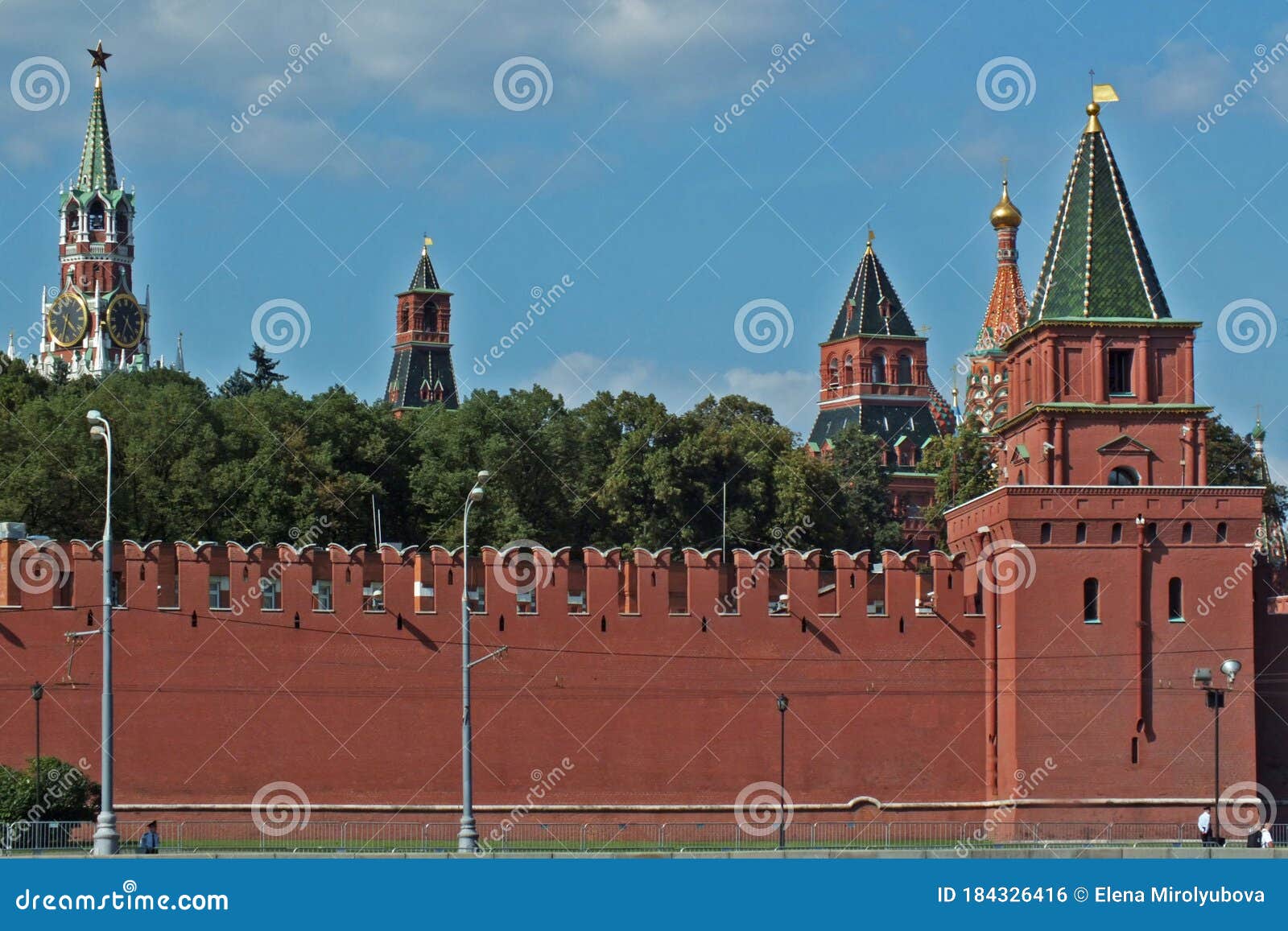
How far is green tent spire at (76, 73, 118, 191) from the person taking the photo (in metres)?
155

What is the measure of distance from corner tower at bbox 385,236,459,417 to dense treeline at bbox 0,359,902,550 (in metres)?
47.8

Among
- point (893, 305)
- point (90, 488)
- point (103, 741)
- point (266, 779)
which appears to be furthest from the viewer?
point (893, 305)

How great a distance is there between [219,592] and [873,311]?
79989 mm

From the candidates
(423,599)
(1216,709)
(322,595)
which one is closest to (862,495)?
(1216,709)

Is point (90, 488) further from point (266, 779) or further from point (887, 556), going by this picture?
point (887, 556)

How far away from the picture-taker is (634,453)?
77.2 metres

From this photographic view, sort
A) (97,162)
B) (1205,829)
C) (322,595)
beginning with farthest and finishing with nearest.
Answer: (97,162)
(322,595)
(1205,829)

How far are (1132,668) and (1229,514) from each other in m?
3.69

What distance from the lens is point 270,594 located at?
4900 centimetres

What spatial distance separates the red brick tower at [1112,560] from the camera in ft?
166

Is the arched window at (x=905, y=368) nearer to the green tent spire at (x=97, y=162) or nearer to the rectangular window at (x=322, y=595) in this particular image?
the green tent spire at (x=97, y=162)

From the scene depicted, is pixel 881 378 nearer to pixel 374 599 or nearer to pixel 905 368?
pixel 905 368

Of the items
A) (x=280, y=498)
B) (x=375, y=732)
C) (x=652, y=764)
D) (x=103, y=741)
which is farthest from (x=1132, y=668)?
(x=280, y=498)

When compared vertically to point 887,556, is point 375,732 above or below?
below
